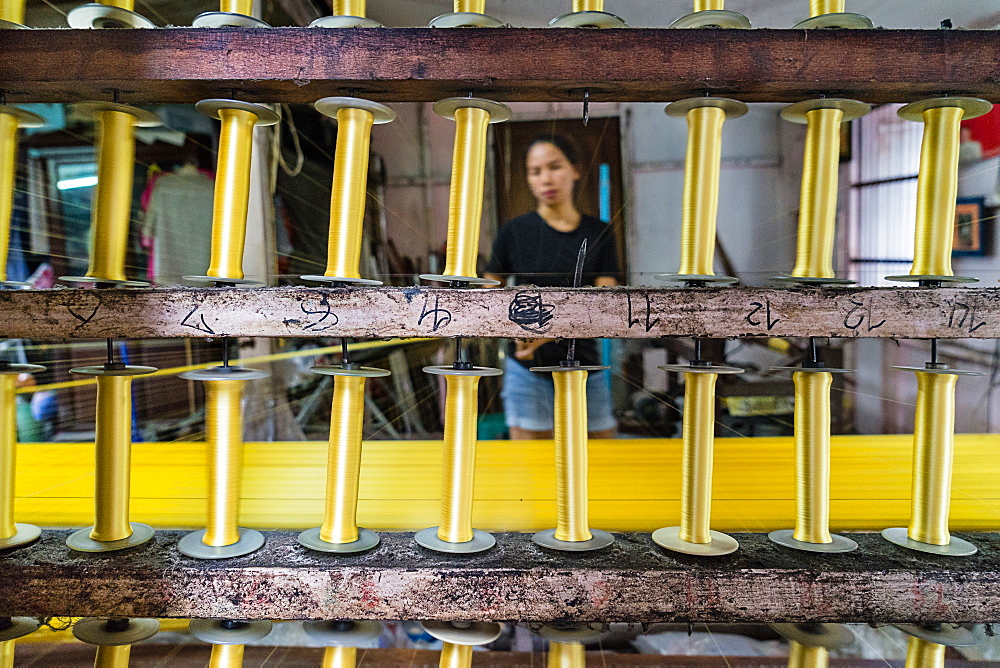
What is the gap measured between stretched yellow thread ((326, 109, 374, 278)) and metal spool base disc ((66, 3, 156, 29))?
30 cm

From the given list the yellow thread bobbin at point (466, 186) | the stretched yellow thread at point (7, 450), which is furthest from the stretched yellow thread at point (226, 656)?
the yellow thread bobbin at point (466, 186)

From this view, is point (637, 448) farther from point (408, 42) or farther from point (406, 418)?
point (408, 42)

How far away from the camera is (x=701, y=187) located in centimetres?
86

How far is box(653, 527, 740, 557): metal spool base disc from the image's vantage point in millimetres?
855

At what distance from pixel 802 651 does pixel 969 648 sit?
23 cm

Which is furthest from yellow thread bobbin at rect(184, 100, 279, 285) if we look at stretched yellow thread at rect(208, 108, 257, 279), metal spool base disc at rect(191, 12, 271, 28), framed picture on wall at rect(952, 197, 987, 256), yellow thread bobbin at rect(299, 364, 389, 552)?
framed picture on wall at rect(952, 197, 987, 256)

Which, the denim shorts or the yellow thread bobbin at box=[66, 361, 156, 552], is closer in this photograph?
the yellow thread bobbin at box=[66, 361, 156, 552]

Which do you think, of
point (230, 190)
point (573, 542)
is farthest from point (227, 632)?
point (230, 190)

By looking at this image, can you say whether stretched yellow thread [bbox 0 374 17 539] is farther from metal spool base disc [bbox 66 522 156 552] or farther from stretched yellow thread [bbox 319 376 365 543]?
stretched yellow thread [bbox 319 376 365 543]

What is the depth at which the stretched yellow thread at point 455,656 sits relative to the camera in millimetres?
802

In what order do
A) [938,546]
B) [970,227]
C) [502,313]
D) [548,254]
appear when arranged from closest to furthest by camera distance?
[502,313] → [938,546] → [548,254] → [970,227]

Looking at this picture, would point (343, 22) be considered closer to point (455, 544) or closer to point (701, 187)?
point (701, 187)

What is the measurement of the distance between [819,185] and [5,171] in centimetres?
118

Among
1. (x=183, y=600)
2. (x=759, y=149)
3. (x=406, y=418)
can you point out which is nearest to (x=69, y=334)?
(x=183, y=600)
